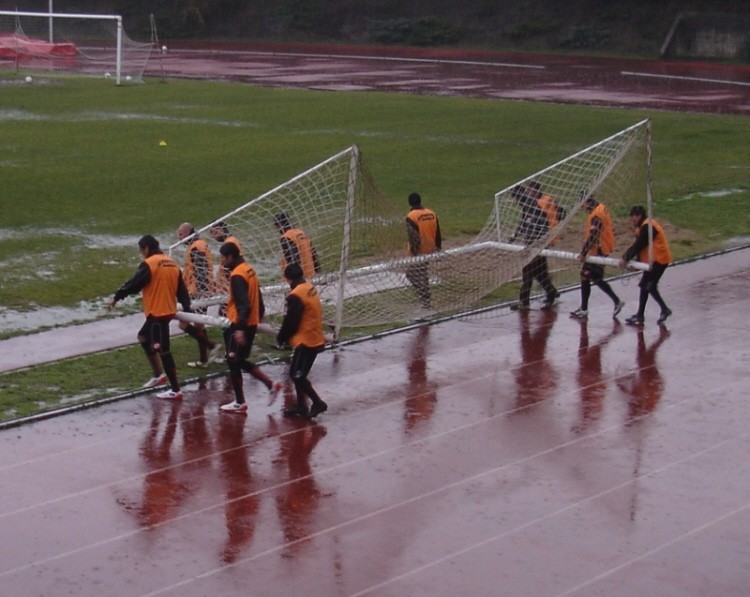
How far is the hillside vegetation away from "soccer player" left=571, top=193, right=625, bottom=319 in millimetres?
40540

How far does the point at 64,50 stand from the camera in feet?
169

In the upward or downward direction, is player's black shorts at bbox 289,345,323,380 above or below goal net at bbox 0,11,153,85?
below

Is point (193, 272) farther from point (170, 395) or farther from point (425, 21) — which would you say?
point (425, 21)

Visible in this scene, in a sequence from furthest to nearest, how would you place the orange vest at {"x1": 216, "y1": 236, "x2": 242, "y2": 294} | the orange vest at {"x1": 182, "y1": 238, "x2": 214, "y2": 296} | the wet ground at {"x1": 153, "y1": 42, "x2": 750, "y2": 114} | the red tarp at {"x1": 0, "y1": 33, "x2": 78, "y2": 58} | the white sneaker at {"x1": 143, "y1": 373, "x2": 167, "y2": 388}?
the red tarp at {"x1": 0, "y1": 33, "x2": 78, "y2": 58}
the wet ground at {"x1": 153, "y1": 42, "x2": 750, "y2": 114}
the orange vest at {"x1": 216, "y1": 236, "x2": 242, "y2": 294}
the orange vest at {"x1": 182, "y1": 238, "x2": 214, "y2": 296}
the white sneaker at {"x1": 143, "y1": 373, "x2": 167, "y2": 388}

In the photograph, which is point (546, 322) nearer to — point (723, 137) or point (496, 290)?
point (496, 290)

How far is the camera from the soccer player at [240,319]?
43.0 ft

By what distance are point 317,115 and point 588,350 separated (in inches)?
848

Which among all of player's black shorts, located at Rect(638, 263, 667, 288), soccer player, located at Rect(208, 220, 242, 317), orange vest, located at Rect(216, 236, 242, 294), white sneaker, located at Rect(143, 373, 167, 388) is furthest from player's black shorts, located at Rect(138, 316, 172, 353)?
player's black shorts, located at Rect(638, 263, 667, 288)

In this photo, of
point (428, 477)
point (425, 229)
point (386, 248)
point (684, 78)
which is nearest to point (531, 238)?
point (425, 229)

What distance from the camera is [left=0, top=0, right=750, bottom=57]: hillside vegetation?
58.1 m

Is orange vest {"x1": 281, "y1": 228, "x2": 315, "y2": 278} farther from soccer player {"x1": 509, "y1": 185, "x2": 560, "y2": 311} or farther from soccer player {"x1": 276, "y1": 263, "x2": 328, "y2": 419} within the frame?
soccer player {"x1": 509, "y1": 185, "x2": 560, "y2": 311}

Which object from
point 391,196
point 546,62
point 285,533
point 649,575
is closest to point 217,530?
point 285,533

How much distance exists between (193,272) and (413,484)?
184 inches

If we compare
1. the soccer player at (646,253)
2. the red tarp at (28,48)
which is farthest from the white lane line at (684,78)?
the soccer player at (646,253)
